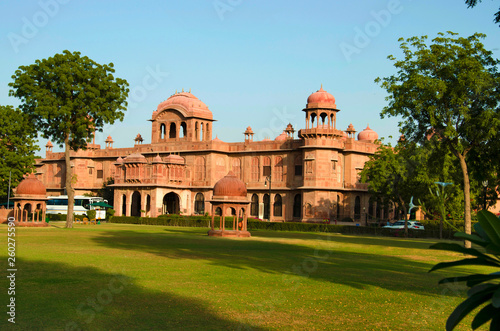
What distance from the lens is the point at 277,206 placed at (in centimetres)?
6303

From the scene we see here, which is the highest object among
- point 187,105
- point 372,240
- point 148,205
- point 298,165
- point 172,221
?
point 187,105

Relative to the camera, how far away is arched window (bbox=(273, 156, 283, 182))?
63.2 m

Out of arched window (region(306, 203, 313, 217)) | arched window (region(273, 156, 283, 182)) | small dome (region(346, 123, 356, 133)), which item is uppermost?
small dome (region(346, 123, 356, 133))

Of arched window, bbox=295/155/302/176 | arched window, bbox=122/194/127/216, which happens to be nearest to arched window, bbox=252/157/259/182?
arched window, bbox=295/155/302/176

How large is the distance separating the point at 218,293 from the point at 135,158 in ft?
178

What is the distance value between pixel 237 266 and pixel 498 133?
1601 cm

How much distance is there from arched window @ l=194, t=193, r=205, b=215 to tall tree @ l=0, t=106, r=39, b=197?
63.0 feet

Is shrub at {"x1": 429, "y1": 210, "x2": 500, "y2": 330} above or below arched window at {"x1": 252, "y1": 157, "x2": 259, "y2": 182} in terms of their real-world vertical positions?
below

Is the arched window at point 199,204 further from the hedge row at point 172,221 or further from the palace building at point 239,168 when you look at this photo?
the hedge row at point 172,221

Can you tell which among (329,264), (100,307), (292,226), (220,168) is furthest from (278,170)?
(100,307)

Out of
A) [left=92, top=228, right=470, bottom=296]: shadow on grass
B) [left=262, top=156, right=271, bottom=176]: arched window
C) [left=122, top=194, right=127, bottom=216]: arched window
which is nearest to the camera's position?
[left=92, top=228, right=470, bottom=296]: shadow on grass

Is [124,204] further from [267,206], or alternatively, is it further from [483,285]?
[483,285]

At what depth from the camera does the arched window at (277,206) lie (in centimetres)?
6278

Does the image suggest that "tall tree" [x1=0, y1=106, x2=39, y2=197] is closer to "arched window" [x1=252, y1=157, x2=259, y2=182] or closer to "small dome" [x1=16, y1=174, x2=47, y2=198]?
"small dome" [x1=16, y1=174, x2=47, y2=198]
